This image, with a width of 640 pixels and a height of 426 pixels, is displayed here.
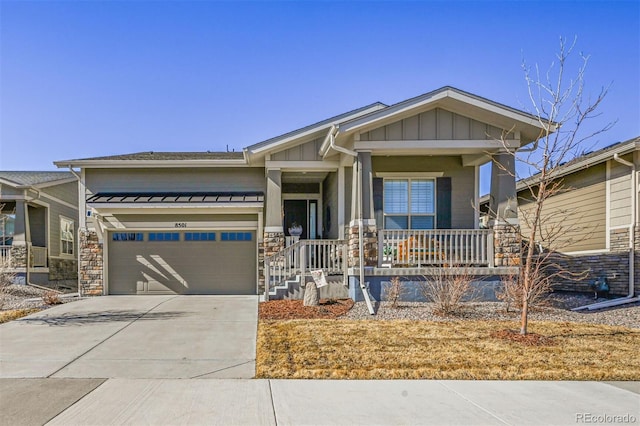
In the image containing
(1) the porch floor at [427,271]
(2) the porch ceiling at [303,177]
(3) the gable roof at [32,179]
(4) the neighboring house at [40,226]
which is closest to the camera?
(1) the porch floor at [427,271]

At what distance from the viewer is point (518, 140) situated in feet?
39.6

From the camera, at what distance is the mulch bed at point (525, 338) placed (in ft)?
25.8

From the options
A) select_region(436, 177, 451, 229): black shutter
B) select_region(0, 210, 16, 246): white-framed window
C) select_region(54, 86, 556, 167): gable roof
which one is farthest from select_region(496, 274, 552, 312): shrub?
select_region(0, 210, 16, 246): white-framed window

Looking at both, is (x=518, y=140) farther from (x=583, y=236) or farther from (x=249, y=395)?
(x=249, y=395)

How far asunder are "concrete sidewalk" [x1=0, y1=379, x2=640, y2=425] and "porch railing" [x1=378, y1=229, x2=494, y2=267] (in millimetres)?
5678

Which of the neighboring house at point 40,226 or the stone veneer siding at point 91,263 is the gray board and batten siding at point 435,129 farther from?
the neighboring house at point 40,226

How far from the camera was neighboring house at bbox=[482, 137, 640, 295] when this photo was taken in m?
11.9

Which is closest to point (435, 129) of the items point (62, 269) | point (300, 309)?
point (300, 309)

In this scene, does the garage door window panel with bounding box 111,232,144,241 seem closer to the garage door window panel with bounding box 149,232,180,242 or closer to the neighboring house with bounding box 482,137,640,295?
the garage door window panel with bounding box 149,232,180,242

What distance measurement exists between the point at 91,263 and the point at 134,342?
292 inches

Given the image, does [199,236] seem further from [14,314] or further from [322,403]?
[322,403]

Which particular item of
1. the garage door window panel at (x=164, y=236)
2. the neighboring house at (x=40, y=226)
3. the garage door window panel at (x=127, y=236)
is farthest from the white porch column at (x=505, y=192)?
the neighboring house at (x=40, y=226)

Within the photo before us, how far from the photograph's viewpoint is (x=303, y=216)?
1659cm

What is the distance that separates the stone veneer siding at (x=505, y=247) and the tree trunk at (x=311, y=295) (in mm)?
4388
